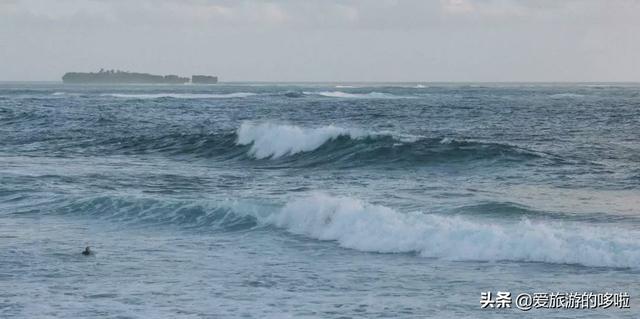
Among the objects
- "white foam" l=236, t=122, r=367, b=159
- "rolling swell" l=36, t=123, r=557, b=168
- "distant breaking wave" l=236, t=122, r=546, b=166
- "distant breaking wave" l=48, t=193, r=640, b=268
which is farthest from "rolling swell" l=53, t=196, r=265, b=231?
"white foam" l=236, t=122, r=367, b=159

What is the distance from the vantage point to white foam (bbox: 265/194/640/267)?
13234 mm

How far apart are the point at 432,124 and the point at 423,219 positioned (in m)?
31.0

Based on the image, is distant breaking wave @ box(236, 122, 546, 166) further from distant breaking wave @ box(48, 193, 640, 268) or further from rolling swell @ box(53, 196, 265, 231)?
distant breaking wave @ box(48, 193, 640, 268)

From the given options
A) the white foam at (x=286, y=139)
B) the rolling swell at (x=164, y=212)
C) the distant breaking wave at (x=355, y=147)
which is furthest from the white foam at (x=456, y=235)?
the white foam at (x=286, y=139)

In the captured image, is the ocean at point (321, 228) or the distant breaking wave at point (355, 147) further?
the distant breaking wave at point (355, 147)

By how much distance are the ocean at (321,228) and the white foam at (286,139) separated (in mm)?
82

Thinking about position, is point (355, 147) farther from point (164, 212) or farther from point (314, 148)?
point (164, 212)

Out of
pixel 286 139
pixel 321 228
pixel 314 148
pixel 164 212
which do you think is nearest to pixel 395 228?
pixel 321 228

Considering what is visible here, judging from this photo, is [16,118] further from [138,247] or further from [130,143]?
[138,247]

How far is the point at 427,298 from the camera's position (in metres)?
11.2

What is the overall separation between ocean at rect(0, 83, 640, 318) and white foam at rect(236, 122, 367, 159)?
82 millimetres

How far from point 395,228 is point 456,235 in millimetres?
1131

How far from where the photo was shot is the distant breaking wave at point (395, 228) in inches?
527

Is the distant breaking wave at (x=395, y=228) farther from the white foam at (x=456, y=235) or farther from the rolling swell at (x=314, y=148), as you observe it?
the rolling swell at (x=314, y=148)
